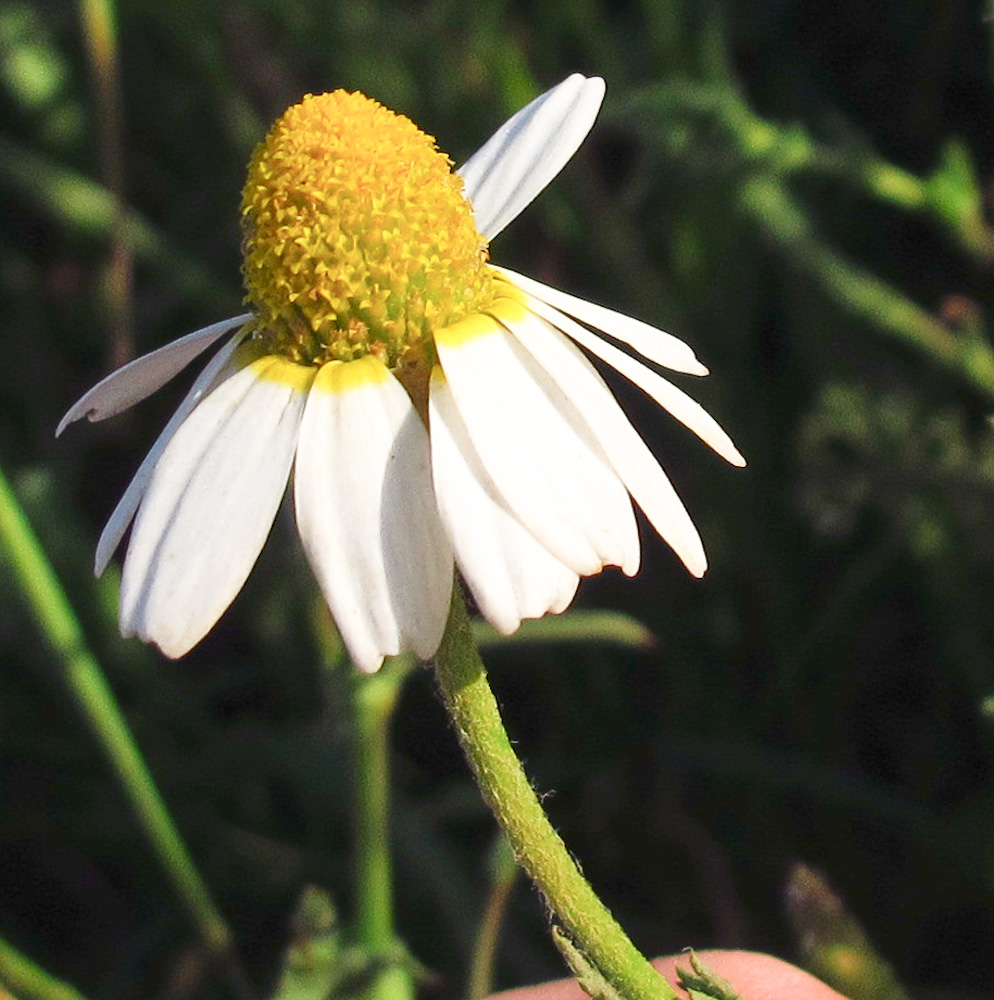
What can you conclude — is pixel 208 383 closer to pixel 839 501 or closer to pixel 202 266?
pixel 839 501

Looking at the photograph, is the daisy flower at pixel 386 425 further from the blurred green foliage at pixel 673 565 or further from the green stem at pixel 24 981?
the blurred green foliage at pixel 673 565

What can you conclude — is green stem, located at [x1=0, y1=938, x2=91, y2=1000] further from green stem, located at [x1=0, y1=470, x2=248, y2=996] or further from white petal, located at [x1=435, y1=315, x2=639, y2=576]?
white petal, located at [x1=435, y1=315, x2=639, y2=576]

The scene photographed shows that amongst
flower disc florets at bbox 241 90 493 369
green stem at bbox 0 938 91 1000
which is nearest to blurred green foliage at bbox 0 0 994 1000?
green stem at bbox 0 938 91 1000

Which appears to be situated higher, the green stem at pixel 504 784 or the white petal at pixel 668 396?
the white petal at pixel 668 396

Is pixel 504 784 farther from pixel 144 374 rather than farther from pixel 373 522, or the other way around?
pixel 144 374

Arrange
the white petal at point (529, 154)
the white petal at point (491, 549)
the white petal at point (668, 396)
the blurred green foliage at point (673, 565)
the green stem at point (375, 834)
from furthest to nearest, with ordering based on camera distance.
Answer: the blurred green foliage at point (673, 565) < the green stem at point (375, 834) < the white petal at point (529, 154) < the white petal at point (668, 396) < the white petal at point (491, 549)

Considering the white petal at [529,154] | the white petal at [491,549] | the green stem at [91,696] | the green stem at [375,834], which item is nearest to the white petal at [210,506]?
the white petal at [491,549]

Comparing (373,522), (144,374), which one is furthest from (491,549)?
(144,374)
